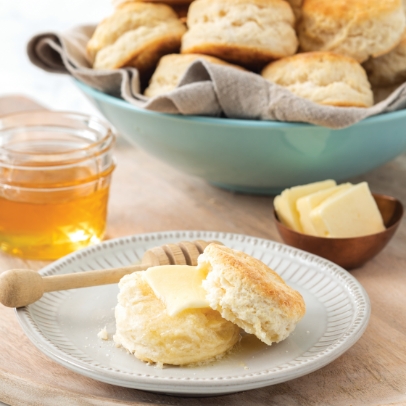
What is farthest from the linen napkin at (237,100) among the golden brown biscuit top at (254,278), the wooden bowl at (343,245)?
the golden brown biscuit top at (254,278)

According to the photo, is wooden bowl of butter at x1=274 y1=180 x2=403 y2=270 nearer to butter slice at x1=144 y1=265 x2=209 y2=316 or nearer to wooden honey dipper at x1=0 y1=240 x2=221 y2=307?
wooden honey dipper at x1=0 y1=240 x2=221 y2=307

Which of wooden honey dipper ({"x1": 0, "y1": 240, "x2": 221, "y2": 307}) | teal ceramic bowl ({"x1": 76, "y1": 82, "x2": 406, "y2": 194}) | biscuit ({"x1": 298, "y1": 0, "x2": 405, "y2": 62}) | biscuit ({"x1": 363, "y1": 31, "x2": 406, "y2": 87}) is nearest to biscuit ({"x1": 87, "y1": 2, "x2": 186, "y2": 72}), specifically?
teal ceramic bowl ({"x1": 76, "y1": 82, "x2": 406, "y2": 194})

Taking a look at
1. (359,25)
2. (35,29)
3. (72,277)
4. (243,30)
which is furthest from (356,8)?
(35,29)

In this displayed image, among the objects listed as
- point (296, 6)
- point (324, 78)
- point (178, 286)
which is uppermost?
point (296, 6)

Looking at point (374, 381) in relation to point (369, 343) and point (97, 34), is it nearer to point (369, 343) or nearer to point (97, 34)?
point (369, 343)

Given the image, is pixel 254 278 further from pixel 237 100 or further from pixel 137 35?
pixel 137 35
